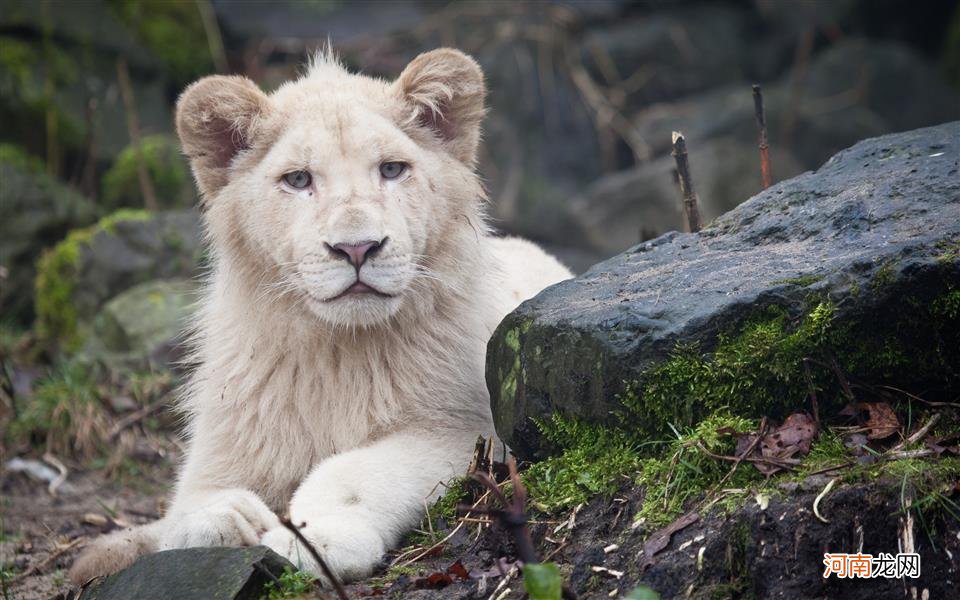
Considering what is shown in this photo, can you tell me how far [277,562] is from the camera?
3715 millimetres

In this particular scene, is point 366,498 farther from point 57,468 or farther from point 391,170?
point 57,468

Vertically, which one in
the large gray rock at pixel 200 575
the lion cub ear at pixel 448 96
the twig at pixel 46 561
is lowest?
the twig at pixel 46 561

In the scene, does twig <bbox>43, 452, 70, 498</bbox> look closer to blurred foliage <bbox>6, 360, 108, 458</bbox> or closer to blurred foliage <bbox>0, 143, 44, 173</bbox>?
blurred foliage <bbox>6, 360, 108, 458</bbox>

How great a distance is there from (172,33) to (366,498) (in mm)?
9020

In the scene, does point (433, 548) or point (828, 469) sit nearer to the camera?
point (828, 469)

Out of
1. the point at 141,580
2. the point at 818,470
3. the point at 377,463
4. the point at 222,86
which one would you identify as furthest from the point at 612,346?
the point at 222,86

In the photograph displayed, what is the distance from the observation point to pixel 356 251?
4.18 meters

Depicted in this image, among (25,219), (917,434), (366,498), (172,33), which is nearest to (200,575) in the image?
(366,498)

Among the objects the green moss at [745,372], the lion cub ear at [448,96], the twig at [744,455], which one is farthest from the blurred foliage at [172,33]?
the twig at [744,455]

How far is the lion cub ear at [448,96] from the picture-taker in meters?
4.93

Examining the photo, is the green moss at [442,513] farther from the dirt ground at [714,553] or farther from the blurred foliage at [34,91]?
the blurred foliage at [34,91]

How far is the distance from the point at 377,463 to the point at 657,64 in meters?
11.2

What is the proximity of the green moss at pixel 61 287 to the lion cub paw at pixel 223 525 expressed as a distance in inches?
213

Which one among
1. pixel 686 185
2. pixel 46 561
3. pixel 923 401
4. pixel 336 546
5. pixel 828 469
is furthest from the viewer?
pixel 686 185
